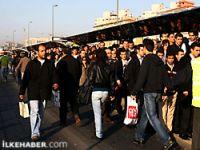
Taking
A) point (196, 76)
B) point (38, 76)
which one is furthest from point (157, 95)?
point (38, 76)

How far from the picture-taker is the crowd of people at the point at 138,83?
6336 mm

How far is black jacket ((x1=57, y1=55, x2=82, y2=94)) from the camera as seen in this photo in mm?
8680

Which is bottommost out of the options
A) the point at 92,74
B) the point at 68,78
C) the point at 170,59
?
the point at 68,78

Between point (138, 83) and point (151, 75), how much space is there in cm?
27

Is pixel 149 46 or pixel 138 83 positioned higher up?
pixel 149 46

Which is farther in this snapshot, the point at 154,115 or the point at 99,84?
the point at 99,84

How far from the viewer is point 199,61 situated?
16.7 ft

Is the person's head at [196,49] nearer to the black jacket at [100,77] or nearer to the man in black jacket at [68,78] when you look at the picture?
the black jacket at [100,77]

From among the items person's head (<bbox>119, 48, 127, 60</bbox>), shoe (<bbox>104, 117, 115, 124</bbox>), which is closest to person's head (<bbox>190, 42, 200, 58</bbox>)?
person's head (<bbox>119, 48, 127, 60</bbox>)

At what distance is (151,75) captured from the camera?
6.33 m

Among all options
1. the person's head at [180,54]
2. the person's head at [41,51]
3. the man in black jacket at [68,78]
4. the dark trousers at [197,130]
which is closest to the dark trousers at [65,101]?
the man in black jacket at [68,78]

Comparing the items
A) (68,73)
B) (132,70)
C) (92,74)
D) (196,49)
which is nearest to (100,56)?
(92,74)

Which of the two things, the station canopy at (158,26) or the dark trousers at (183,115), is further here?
the station canopy at (158,26)

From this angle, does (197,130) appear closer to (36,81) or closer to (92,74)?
(92,74)
